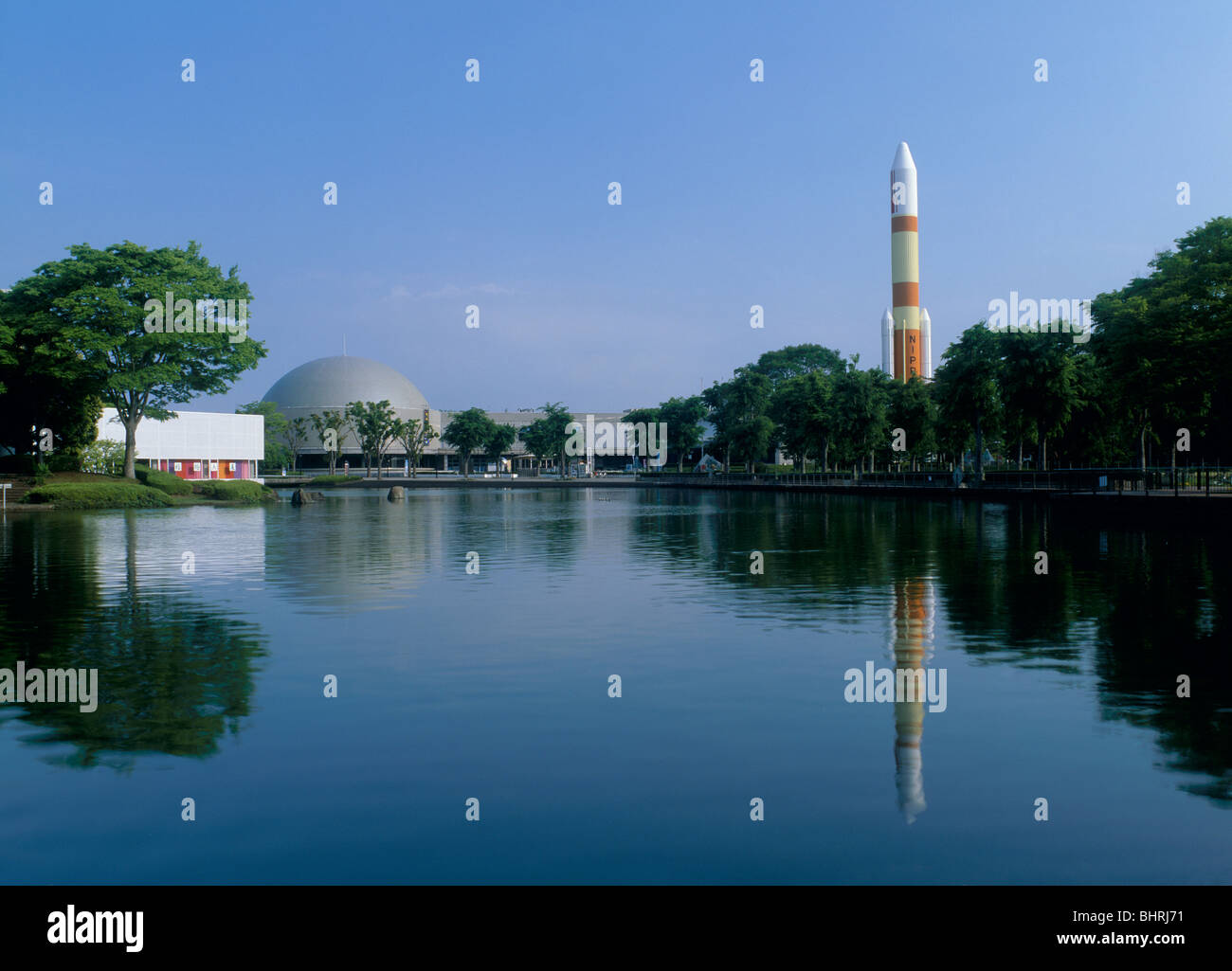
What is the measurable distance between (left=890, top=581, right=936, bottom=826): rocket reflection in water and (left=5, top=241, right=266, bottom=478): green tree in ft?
195

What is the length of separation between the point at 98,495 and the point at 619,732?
6324 cm

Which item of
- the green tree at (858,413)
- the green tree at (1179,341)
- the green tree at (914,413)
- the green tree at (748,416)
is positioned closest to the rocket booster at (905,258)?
the green tree at (748,416)

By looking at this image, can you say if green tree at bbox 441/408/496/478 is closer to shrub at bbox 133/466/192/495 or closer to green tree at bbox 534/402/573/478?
green tree at bbox 534/402/573/478

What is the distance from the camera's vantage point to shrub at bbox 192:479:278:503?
76125 millimetres

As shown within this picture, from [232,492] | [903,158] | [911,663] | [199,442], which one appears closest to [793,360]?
[903,158]

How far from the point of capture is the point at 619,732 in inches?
396

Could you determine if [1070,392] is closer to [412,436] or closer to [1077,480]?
[1077,480]

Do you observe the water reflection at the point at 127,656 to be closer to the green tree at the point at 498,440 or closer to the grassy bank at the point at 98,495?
the grassy bank at the point at 98,495

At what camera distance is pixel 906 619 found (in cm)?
1730

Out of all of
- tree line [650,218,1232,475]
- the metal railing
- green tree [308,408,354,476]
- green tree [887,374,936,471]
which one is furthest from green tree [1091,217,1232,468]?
green tree [308,408,354,476]

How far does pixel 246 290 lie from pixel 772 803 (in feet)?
247

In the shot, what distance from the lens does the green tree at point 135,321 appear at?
67.4 metres
